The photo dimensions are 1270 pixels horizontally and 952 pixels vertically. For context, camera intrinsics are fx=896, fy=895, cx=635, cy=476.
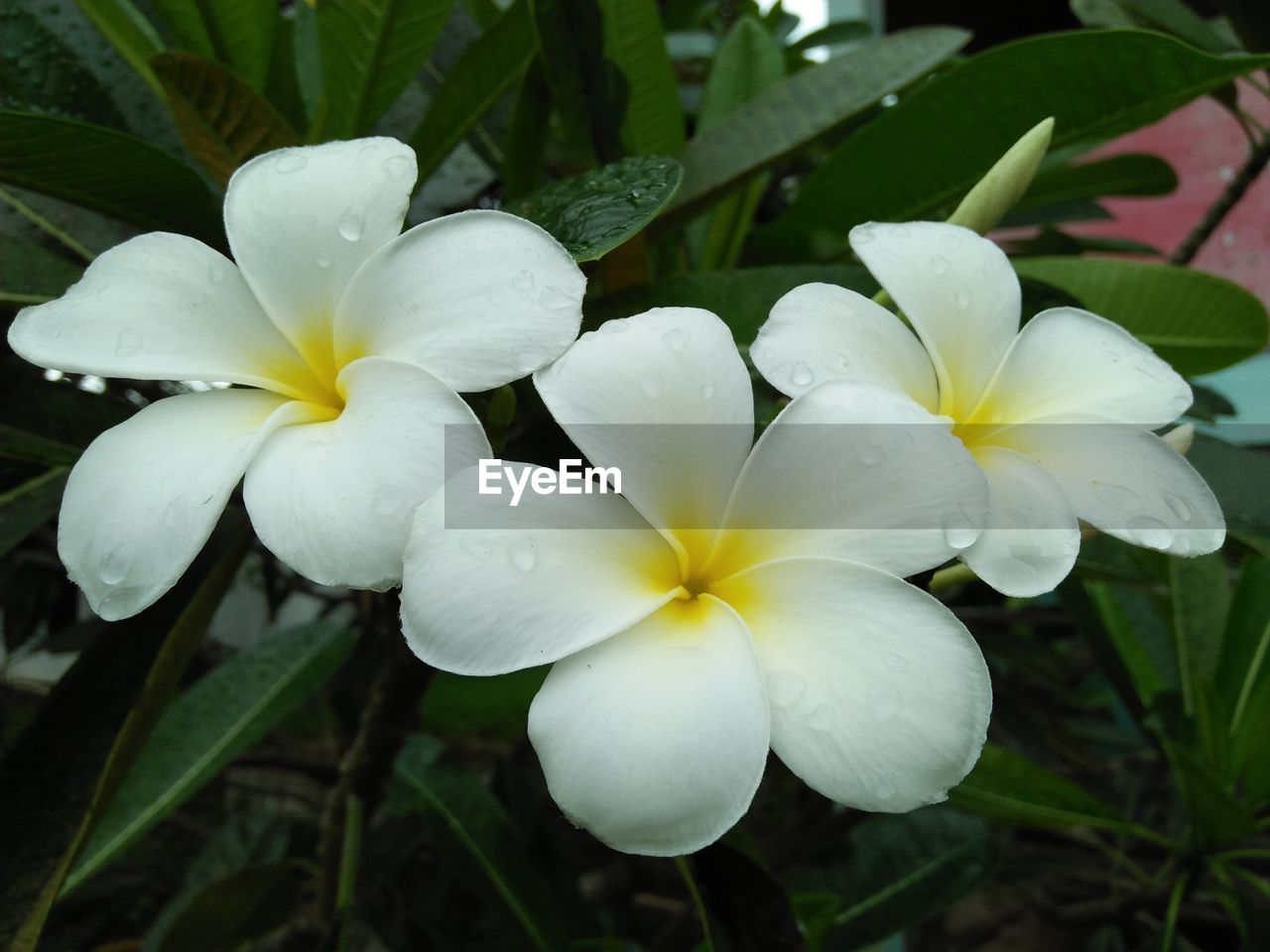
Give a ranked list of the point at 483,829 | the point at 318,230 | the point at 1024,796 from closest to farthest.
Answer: the point at 318,230 → the point at 1024,796 → the point at 483,829

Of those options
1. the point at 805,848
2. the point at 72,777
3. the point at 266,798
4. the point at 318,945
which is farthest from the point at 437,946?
the point at 266,798

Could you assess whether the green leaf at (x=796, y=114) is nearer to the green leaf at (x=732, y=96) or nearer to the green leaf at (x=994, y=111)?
the green leaf at (x=994, y=111)

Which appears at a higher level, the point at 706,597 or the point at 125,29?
the point at 125,29

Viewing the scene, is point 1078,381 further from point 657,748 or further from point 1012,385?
point 657,748

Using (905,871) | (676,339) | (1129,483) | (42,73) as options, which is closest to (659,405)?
(676,339)

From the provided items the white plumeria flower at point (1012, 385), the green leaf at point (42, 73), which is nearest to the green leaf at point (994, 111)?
the white plumeria flower at point (1012, 385)

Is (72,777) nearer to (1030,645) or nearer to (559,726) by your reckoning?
(559,726)

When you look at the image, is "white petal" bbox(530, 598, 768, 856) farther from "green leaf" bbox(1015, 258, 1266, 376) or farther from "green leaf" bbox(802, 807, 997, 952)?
"green leaf" bbox(802, 807, 997, 952)
